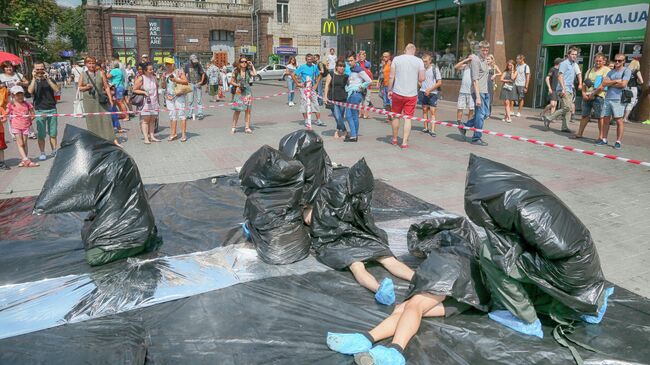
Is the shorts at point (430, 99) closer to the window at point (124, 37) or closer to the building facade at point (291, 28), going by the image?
the building facade at point (291, 28)

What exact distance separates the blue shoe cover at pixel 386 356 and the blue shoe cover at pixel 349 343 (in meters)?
0.09

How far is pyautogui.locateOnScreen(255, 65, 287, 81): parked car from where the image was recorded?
1401 inches

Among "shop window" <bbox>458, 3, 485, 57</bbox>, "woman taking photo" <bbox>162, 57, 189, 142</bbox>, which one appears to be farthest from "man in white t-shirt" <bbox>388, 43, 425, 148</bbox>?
"shop window" <bbox>458, 3, 485, 57</bbox>

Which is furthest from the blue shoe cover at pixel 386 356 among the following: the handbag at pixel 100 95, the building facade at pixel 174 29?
the building facade at pixel 174 29

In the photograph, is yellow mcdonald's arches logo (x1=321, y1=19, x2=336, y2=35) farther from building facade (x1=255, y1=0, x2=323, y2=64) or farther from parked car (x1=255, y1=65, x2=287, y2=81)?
building facade (x1=255, y1=0, x2=323, y2=64)

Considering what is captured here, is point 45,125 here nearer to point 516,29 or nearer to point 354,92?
point 354,92

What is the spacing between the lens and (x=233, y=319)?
3.26 metres

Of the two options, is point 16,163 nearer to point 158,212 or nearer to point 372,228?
point 158,212

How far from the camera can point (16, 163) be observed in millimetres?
8578

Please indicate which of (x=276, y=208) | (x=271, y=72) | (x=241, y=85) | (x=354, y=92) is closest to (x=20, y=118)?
(x=241, y=85)

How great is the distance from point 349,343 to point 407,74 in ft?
22.4

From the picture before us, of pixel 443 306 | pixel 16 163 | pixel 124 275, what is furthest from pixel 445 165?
pixel 16 163

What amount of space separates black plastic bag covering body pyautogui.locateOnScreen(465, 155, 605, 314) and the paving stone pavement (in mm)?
1201

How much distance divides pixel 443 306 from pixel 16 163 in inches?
323
